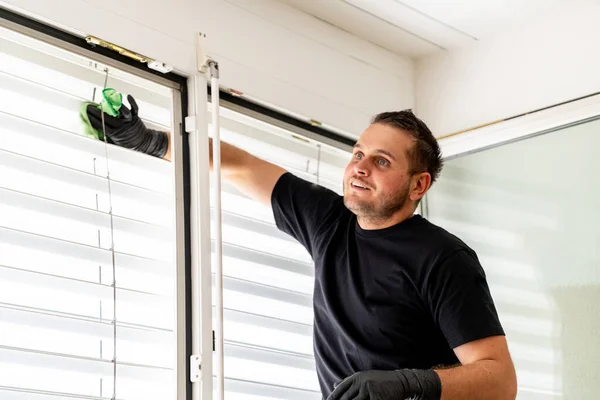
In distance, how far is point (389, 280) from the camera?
250 cm

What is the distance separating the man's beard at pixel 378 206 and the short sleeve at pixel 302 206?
17cm

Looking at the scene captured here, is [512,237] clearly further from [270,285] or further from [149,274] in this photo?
[149,274]

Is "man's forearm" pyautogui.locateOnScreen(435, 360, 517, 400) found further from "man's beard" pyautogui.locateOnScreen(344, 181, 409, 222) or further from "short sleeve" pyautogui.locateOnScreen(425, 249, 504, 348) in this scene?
"man's beard" pyautogui.locateOnScreen(344, 181, 409, 222)

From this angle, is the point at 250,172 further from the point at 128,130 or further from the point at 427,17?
the point at 427,17

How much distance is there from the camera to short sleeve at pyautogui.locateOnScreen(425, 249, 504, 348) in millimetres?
2324

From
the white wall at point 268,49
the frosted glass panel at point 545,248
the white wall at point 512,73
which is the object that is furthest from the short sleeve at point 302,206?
the white wall at point 512,73

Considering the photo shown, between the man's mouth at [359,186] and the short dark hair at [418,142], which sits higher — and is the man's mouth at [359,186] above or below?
below

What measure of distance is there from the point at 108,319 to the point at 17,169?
0.45 metres

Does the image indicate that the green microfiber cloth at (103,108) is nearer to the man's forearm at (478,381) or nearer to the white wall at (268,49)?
the white wall at (268,49)

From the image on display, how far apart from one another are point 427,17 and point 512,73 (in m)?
0.36

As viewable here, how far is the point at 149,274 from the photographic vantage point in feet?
8.46

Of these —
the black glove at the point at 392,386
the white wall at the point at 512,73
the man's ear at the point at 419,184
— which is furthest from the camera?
the white wall at the point at 512,73

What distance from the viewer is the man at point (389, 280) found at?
2.26 m

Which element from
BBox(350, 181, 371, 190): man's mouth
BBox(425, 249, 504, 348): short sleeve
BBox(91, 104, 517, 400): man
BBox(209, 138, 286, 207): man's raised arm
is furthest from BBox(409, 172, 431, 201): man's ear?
BBox(209, 138, 286, 207): man's raised arm
